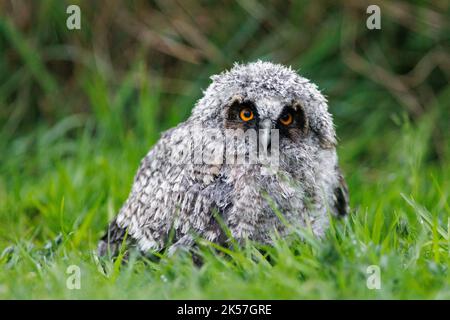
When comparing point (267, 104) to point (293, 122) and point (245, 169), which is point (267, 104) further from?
point (245, 169)

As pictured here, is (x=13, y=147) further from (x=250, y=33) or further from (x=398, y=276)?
(x=398, y=276)

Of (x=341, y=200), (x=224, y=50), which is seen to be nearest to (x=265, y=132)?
(x=341, y=200)

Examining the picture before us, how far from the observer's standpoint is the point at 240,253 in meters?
3.96

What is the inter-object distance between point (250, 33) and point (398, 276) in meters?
4.54

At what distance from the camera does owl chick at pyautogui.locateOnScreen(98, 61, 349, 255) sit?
434cm

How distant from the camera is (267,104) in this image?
170 inches

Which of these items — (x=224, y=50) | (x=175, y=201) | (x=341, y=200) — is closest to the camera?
(x=175, y=201)

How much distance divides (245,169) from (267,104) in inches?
15.9

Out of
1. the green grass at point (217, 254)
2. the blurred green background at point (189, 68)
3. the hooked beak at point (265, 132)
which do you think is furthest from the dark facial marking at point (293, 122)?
the blurred green background at point (189, 68)

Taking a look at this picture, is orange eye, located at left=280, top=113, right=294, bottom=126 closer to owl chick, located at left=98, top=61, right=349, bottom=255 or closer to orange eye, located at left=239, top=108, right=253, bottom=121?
owl chick, located at left=98, top=61, right=349, bottom=255

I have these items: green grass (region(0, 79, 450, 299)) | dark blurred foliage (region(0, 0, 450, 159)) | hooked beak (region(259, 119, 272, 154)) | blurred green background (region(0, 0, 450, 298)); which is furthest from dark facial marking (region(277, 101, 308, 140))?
dark blurred foliage (region(0, 0, 450, 159))

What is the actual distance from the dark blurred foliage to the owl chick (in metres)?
2.96

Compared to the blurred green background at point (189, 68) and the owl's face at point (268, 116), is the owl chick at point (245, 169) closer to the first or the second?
the owl's face at point (268, 116)

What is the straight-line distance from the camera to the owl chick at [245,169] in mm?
4336
